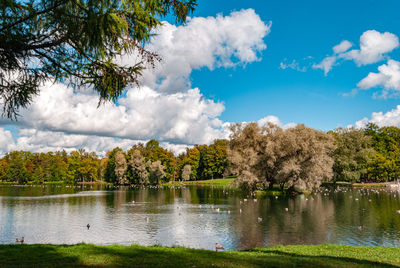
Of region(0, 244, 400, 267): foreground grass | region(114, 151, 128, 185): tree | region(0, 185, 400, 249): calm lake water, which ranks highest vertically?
region(114, 151, 128, 185): tree

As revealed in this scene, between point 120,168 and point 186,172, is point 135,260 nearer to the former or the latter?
point 120,168

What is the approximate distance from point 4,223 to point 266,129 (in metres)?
45.2

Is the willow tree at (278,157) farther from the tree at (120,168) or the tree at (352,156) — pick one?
the tree at (120,168)

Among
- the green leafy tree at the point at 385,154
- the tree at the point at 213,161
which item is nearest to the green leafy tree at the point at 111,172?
the tree at the point at 213,161

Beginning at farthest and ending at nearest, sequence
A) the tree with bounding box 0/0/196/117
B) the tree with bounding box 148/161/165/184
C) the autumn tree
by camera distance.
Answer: the autumn tree < the tree with bounding box 148/161/165/184 < the tree with bounding box 0/0/196/117

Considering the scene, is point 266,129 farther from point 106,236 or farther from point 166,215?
point 106,236

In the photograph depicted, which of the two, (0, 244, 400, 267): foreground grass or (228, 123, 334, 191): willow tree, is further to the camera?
(228, 123, 334, 191): willow tree

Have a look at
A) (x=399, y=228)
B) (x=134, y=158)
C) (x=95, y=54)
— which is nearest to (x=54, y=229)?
(x=95, y=54)

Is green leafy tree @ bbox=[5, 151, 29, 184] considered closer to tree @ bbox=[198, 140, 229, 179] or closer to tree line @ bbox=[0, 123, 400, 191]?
tree line @ bbox=[0, 123, 400, 191]

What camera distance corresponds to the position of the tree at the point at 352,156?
76.1m

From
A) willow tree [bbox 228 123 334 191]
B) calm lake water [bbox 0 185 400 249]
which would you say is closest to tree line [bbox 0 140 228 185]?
willow tree [bbox 228 123 334 191]

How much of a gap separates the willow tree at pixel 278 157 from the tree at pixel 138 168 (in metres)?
47.3

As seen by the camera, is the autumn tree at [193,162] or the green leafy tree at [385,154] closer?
the green leafy tree at [385,154]

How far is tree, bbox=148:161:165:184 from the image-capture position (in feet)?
312
